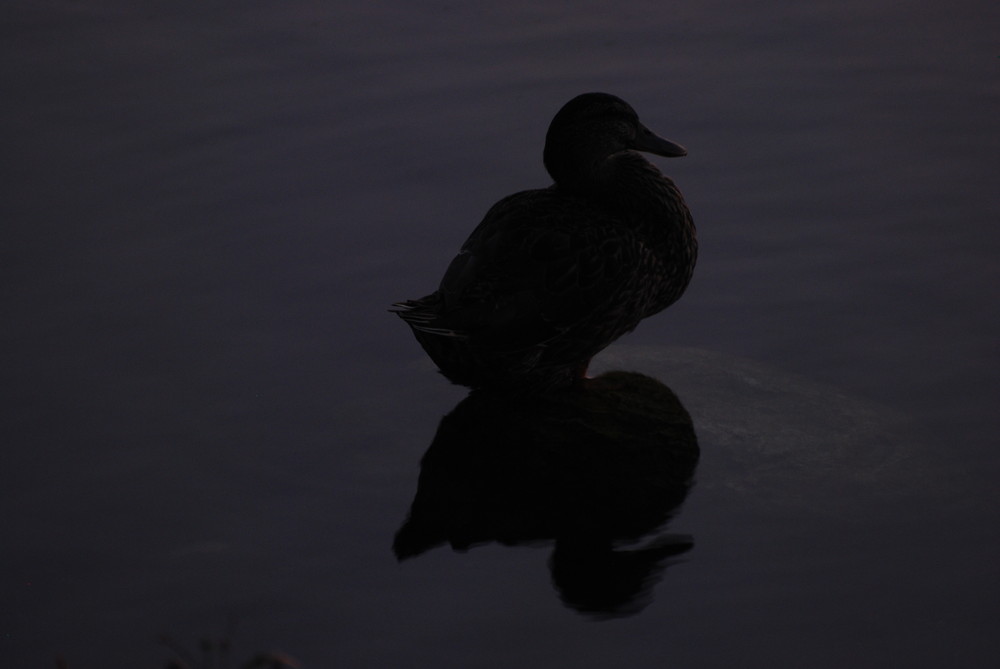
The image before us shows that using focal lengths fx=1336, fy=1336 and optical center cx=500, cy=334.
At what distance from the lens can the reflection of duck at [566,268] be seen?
4457 millimetres

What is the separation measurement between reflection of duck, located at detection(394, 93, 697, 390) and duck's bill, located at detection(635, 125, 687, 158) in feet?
0.43

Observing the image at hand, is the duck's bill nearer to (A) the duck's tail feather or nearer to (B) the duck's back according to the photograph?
(B) the duck's back

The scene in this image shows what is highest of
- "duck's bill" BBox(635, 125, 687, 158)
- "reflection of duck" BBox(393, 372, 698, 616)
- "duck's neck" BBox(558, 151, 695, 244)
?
"duck's bill" BBox(635, 125, 687, 158)

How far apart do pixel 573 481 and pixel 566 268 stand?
744 mm

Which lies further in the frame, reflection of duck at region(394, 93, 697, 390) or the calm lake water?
reflection of duck at region(394, 93, 697, 390)

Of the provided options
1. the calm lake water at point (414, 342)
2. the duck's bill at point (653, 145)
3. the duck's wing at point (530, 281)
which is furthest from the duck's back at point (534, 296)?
the duck's bill at point (653, 145)

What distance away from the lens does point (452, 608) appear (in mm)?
3594

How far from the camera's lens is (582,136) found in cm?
479

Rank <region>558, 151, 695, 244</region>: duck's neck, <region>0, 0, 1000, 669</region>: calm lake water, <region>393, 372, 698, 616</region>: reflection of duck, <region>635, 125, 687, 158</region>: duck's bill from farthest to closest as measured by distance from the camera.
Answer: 1. <region>635, 125, 687, 158</region>: duck's bill
2. <region>558, 151, 695, 244</region>: duck's neck
3. <region>393, 372, 698, 616</region>: reflection of duck
4. <region>0, 0, 1000, 669</region>: calm lake water

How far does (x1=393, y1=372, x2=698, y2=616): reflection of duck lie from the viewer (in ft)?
12.4

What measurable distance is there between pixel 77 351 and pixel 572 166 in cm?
196

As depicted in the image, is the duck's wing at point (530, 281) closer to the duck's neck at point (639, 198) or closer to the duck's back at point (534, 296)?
the duck's back at point (534, 296)

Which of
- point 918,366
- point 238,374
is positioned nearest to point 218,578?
point 238,374

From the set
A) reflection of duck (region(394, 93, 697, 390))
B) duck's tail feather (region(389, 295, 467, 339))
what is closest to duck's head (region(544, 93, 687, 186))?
reflection of duck (region(394, 93, 697, 390))
